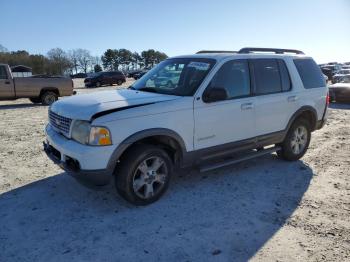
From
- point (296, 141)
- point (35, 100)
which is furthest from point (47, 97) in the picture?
point (296, 141)

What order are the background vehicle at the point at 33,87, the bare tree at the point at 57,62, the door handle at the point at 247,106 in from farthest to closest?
the bare tree at the point at 57,62 → the background vehicle at the point at 33,87 → the door handle at the point at 247,106

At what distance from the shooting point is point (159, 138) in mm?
4605

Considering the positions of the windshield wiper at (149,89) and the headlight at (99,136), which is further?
the windshield wiper at (149,89)

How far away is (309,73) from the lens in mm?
6496

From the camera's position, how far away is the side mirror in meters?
4.72

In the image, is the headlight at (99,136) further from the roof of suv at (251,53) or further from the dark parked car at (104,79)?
the dark parked car at (104,79)

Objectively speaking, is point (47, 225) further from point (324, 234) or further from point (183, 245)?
point (324, 234)

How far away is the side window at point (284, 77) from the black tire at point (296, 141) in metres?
0.72

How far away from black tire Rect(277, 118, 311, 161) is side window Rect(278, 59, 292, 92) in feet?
2.36

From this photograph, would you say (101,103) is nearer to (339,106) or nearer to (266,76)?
(266,76)

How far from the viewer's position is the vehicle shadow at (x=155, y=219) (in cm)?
356

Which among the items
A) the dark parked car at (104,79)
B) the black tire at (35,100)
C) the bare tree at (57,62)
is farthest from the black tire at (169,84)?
the bare tree at (57,62)

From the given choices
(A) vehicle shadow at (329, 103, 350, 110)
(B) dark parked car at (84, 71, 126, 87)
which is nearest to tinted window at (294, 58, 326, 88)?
(A) vehicle shadow at (329, 103, 350, 110)

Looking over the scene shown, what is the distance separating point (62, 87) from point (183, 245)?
13.8 m
